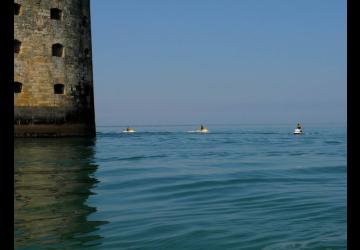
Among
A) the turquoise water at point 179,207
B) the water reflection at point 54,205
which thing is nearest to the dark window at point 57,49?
the water reflection at point 54,205

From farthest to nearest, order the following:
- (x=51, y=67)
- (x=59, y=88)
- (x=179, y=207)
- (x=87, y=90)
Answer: (x=87, y=90) < (x=59, y=88) < (x=51, y=67) < (x=179, y=207)

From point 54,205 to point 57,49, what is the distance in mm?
21524

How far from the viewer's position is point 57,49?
2852 cm

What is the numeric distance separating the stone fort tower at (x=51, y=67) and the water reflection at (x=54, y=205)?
40.9 feet

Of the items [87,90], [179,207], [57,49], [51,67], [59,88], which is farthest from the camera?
[87,90]

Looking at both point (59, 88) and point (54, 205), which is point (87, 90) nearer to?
point (59, 88)

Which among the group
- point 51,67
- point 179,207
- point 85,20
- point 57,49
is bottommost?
point 179,207

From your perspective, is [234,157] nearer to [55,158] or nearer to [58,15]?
[55,158]

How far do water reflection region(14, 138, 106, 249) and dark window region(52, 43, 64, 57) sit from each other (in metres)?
13.4

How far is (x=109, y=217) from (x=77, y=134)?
2253 cm

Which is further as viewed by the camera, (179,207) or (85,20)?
(85,20)

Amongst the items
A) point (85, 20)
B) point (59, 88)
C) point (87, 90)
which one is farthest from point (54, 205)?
point (85, 20)

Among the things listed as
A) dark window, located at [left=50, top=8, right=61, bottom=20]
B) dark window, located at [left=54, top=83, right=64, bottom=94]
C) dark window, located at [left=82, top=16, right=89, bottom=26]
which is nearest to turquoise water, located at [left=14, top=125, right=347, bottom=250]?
dark window, located at [left=54, top=83, right=64, bottom=94]
